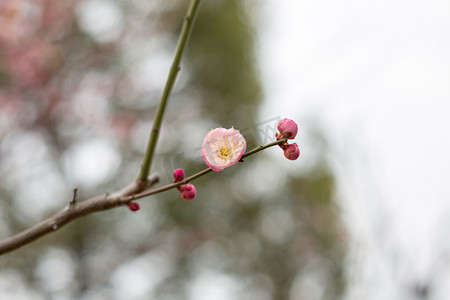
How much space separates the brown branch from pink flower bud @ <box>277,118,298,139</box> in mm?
149

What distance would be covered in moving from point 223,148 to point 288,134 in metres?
0.07

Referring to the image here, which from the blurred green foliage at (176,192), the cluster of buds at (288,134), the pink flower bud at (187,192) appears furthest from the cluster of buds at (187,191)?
the blurred green foliage at (176,192)

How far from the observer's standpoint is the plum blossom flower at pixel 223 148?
0.38m

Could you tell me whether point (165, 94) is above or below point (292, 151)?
above

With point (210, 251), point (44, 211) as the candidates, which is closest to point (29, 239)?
point (44, 211)

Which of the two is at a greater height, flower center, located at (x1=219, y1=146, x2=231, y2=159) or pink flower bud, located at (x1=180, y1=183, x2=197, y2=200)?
flower center, located at (x1=219, y1=146, x2=231, y2=159)

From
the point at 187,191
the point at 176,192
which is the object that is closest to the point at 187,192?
the point at 187,191

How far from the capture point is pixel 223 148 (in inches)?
15.6

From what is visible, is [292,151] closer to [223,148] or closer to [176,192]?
[223,148]

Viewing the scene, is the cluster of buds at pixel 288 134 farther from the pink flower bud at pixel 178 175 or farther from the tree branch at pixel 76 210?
the pink flower bud at pixel 178 175

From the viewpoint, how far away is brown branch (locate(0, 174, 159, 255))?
0.38m

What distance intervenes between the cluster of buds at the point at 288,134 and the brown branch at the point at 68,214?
0.14m

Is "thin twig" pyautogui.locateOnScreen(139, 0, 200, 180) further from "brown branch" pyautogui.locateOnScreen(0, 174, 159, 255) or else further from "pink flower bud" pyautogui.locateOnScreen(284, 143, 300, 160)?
"pink flower bud" pyautogui.locateOnScreen(284, 143, 300, 160)

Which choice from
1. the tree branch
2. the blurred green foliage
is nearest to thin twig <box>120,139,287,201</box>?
the tree branch
